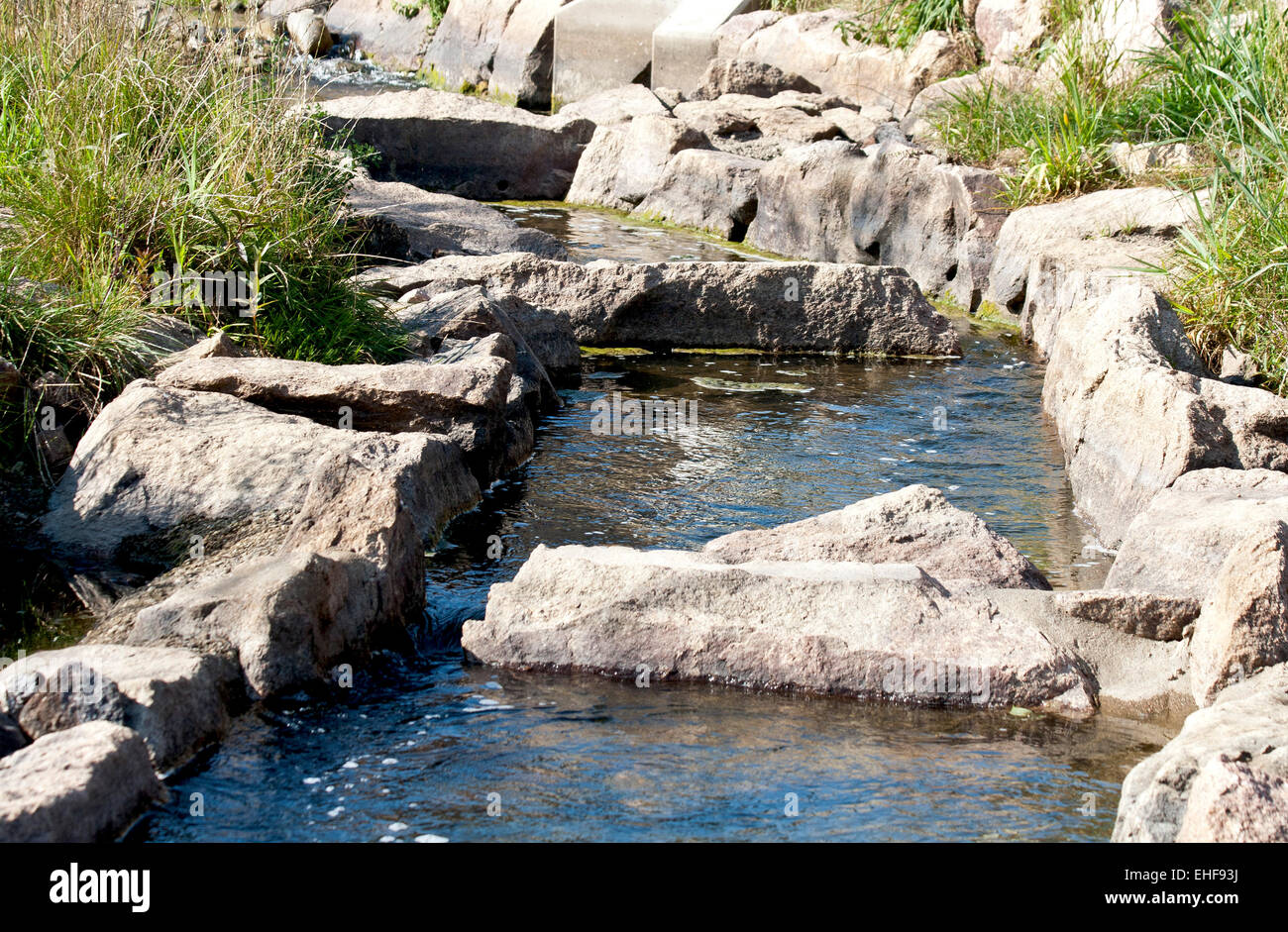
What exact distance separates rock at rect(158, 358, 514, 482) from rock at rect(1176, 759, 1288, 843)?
4010 millimetres

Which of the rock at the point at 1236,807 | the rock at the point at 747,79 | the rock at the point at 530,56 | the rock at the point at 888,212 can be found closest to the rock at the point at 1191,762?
the rock at the point at 1236,807

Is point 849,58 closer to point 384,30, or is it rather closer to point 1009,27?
point 1009,27

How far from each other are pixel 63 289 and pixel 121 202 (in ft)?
1.99

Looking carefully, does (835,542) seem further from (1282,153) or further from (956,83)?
(956,83)

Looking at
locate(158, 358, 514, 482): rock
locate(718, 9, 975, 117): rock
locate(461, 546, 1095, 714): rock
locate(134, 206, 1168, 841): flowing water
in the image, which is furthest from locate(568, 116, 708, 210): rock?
locate(461, 546, 1095, 714): rock

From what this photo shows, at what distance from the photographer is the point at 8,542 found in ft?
18.2

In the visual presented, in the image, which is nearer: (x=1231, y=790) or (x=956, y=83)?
(x=1231, y=790)

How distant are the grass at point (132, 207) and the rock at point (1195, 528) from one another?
3852 mm

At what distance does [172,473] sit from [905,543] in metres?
2.89

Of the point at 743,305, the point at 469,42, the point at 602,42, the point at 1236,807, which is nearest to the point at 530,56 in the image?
the point at 602,42

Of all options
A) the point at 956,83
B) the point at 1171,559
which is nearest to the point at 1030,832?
the point at 1171,559

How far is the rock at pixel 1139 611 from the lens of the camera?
4395mm

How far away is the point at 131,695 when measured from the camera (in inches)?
148
